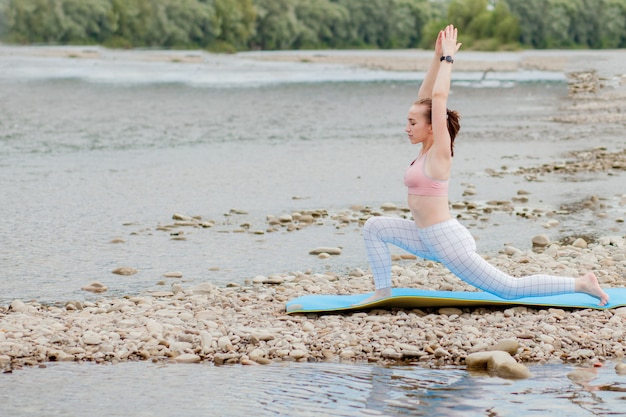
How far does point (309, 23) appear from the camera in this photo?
12875 cm

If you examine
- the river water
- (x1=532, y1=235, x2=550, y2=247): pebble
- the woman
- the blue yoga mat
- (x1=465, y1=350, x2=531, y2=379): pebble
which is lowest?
the river water

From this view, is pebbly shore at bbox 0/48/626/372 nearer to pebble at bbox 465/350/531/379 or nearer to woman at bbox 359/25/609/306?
pebble at bbox 465/350/531/379

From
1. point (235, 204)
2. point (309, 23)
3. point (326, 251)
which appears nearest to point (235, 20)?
A: point (309, 23)

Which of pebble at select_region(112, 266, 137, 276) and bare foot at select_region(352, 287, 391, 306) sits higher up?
bare foot at select_region(352, 287, 391, 306)

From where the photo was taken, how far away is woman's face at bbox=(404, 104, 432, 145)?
916 centimetres

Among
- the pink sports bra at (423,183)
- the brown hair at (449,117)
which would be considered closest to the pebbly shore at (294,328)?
the pink sports bra at (423,183)

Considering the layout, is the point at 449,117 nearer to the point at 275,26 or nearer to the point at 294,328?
the point at 294,328

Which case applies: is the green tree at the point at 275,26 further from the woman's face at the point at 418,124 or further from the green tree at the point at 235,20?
the woman's face at the point at 418,124

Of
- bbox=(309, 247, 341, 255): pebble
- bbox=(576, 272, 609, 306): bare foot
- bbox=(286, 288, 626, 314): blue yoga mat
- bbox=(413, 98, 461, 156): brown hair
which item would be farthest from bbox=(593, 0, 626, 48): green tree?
bbox=(413, 98, 461, 156): brown hair

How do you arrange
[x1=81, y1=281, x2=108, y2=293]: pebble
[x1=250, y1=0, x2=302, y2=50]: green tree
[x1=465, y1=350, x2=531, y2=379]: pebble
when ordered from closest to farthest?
1. [x1=465, y1=350, x2=531, y2=379]: pebble
2. [x1=81, y1=281, x2=108, y2=293]: pebble
3. [x1=250, y1=0, x2=302, y2=50]: green tree

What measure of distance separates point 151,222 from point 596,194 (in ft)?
26.2

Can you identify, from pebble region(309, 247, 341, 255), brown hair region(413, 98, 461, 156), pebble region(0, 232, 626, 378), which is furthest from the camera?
pebble region(309, 247, 341, 255)

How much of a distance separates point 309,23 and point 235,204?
369 ft

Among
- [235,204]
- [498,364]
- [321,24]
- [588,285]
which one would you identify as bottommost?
[235,204]
